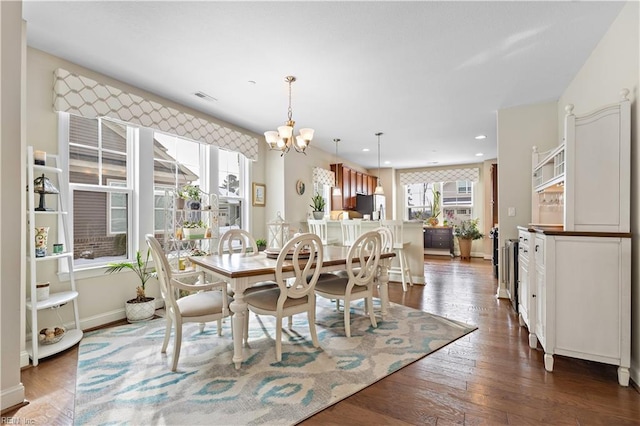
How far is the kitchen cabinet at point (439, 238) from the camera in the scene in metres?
8.19

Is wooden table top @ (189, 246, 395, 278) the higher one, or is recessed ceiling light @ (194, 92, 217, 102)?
recessed ceiling light @ (194, 92, 217, 102)

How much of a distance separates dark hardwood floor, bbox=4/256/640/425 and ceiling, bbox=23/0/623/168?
98.1 inches

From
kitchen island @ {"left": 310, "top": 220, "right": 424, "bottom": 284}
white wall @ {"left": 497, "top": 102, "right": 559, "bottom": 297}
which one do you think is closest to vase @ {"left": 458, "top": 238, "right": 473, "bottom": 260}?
kitchen island @ {"left": 310, "top": 220, "right": 424, "bottom": 284}

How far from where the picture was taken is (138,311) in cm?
322

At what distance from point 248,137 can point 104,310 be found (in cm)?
301

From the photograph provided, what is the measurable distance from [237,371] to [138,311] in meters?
1.71

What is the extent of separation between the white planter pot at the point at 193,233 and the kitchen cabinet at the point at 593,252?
350 centimetres

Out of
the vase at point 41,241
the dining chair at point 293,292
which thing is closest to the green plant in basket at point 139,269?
the vase at point 41,241

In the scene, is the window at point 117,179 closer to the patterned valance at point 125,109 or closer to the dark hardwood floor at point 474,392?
the patterned valance at point 125,109

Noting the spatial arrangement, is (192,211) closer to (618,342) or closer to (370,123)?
(370,123)

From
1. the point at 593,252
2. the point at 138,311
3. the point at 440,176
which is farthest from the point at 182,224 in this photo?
the point at 440,176

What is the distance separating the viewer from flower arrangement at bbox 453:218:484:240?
7770mm

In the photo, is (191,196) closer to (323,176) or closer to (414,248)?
(323,176)

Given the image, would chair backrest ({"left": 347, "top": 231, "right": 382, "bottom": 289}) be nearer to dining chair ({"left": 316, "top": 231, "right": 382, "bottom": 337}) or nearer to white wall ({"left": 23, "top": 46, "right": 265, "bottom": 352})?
dining chair ({"left": 316, "top": 231, "right": 382, "bottom": 337})
